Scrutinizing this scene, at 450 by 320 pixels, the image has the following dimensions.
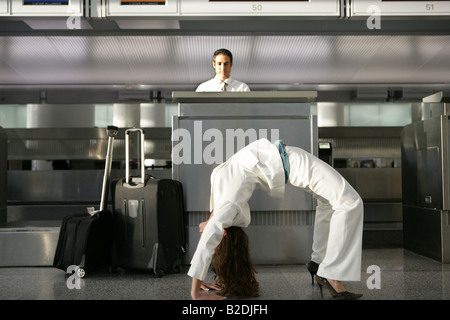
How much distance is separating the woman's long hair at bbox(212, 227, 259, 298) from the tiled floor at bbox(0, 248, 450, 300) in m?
0.11

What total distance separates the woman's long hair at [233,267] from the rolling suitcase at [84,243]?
95cm

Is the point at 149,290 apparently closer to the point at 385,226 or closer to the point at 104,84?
the point at 385,226

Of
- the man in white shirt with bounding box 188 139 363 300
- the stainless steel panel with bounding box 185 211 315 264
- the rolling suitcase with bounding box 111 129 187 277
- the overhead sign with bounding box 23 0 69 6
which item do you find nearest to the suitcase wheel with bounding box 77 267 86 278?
the rolling suitcase with bounding box 111 129 187 277

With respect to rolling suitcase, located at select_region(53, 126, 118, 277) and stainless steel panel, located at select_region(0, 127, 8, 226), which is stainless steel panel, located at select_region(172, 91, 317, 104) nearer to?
rolling suitcase, located at select_region(53, 126, 118, 277)

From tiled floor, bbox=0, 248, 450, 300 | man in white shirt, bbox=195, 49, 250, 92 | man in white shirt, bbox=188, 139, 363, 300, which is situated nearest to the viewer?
man in white shirt, bbox=188, 139, 363, 300

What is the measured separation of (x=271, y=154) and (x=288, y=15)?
2.38 metres

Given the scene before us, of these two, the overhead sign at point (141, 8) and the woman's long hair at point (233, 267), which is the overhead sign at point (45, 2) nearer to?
the overhead sign at point (141, 8)

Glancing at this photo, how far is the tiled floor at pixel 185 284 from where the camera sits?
2.60 m

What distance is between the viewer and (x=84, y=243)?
121 inches

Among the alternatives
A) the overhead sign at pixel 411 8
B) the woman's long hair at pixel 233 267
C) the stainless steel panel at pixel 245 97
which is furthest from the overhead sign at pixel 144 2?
the woman's long hair at pixel 233 267

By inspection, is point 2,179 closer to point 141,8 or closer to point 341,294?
point 141,8

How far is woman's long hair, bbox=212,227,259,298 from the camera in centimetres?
262

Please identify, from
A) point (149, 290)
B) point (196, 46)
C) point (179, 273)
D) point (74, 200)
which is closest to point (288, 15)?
point (196, 46)

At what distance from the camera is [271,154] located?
2607 millimetres
